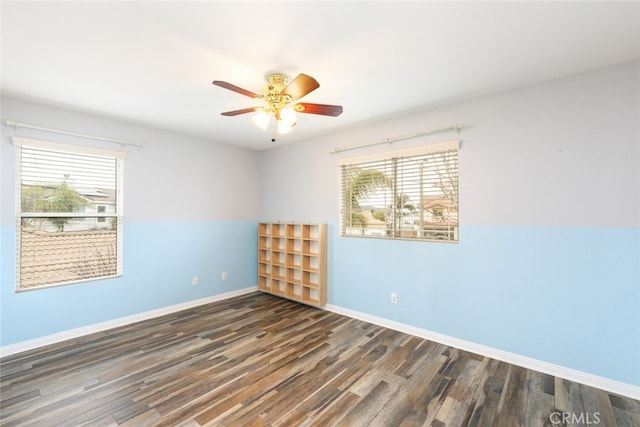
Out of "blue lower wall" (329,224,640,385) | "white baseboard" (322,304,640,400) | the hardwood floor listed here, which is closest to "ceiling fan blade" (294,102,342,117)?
"blue lower wall" (329,224,640,385)

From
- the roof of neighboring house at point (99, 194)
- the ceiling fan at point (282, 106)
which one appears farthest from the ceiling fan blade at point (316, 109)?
the roof of neighboring house at point (99, 194)

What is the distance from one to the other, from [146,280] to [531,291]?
A: 173 inches

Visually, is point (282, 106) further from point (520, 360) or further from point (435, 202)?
point (520, 360)

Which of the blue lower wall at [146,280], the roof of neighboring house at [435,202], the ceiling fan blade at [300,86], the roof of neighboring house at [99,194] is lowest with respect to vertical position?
the blue lower wall at [146,280]

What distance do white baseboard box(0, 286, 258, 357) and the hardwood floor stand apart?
10 cm

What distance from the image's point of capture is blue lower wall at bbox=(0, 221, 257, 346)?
9.24ft

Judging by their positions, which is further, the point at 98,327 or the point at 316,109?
the point at 98,327

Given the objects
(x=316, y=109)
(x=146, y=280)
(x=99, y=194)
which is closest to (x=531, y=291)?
(x=316, y=109)

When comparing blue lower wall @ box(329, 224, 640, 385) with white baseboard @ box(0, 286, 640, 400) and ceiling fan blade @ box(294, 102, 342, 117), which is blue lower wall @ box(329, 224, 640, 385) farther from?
ceiling fan blade @ box(294, 102, 342, 117)

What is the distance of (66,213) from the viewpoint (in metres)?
3.13

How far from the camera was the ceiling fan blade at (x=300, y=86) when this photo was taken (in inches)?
73.5

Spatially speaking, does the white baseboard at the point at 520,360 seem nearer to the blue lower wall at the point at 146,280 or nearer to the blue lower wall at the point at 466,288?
the blue lower wall at the point at 466,288

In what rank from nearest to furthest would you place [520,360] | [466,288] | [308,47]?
1. [308,47]
2. [520,360]
3. [466,288]

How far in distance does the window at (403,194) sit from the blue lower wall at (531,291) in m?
0.19
